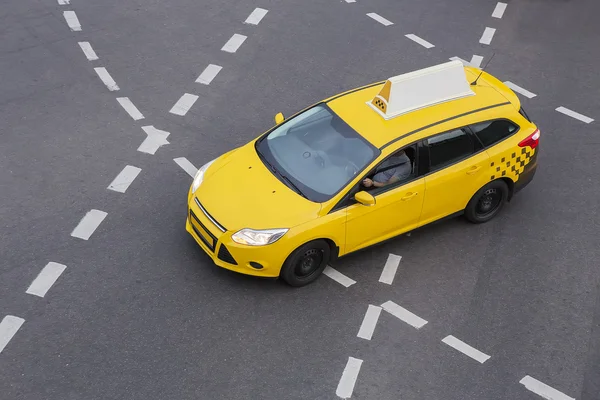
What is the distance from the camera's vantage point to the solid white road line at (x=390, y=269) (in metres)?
9.45

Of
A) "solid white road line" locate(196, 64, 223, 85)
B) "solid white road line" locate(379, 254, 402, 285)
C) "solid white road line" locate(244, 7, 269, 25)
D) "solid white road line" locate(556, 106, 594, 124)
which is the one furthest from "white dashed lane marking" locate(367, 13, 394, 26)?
"solid white road line" locate(379, 254, 402, 285)

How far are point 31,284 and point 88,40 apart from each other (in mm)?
5907

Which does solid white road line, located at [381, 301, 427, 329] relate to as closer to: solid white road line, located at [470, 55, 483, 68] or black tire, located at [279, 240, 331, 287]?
black tire, located at [279, 240, 331, 287]

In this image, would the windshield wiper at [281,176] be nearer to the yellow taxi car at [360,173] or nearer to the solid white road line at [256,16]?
the yellow taxi car at [360,173]

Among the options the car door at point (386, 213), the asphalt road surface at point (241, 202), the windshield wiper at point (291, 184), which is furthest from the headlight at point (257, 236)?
the car door at point (386, 213)

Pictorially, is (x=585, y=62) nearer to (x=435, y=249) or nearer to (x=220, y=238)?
(x=435, y=249)

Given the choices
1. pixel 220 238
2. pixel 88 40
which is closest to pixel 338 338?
pixel 220 238

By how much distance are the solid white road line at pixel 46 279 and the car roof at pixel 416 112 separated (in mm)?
3876

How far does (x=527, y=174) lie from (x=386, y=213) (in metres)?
2.32

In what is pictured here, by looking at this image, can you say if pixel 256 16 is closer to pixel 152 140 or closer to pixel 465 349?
pixel 152 140

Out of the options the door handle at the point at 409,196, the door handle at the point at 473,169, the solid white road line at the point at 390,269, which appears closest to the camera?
the door handle at the point at 409,196

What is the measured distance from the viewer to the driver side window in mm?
9133

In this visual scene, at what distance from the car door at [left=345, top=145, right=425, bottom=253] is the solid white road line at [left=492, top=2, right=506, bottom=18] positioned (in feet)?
22.8

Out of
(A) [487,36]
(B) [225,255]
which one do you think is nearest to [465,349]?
(B) [225,255]
